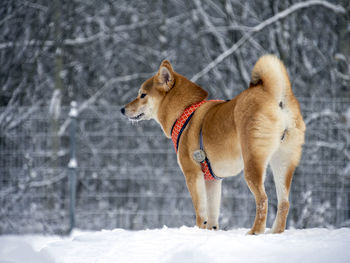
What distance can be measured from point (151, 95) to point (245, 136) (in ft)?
4.52

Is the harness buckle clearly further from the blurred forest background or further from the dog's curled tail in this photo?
the blurred forest background

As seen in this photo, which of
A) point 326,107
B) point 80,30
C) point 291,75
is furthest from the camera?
point 80,30

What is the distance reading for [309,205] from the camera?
5238mm

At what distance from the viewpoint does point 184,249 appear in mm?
1944

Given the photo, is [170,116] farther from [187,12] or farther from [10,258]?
[187,12]

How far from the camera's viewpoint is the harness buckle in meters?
3.01

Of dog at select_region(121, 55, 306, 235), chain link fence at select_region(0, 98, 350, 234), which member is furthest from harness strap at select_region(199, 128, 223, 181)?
chain link fence at select_region(0, 98, 350, 234)

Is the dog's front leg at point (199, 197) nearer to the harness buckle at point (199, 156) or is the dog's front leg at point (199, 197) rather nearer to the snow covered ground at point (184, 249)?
the harness buckle at point (199, 156)

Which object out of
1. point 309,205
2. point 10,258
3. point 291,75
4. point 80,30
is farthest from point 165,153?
point 80,30

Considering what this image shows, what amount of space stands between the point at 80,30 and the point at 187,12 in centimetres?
259

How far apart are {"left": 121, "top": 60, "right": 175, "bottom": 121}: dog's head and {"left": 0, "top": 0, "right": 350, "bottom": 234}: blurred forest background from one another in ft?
5.08

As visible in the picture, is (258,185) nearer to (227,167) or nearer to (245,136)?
(245,136)

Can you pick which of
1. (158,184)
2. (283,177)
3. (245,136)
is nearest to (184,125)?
(245,136)

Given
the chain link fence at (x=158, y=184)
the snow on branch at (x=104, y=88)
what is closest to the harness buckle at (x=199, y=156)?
the chain link fence at (x=158, y=184)
